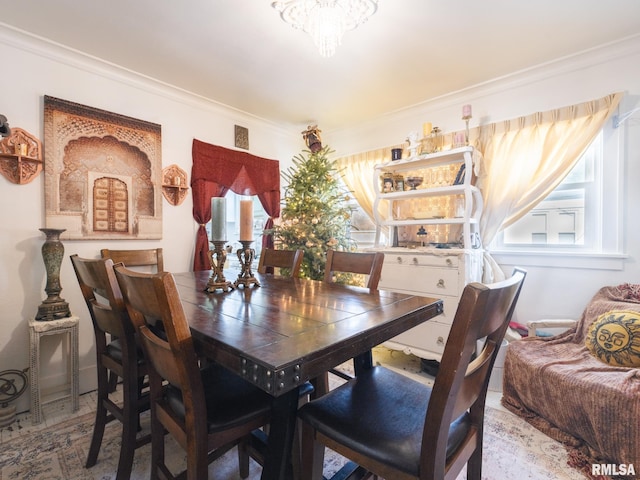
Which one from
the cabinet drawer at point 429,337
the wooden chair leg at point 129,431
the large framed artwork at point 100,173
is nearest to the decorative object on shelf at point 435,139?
the cabinet drawer at point 429,337

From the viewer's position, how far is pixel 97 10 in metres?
1.84

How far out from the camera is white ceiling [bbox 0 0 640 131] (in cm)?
182

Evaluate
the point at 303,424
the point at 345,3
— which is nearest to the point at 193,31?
the point at 345,3

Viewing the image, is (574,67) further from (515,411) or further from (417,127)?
(515,411)

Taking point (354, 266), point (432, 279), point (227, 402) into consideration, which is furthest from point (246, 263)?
point (432, 279)

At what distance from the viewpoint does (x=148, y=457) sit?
1.60 m

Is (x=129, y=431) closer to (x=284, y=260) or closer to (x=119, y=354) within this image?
(x=119, y=354)

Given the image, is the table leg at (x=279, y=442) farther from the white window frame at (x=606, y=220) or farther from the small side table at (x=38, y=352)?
Result: the white window frame at (x=606, y=220)

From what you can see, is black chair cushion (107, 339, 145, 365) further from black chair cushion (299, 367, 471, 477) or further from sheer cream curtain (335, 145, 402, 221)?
sheer cream curtain (335, 145, 402, 221)

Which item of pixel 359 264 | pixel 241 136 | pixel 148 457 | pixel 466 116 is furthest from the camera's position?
pixel 241 136

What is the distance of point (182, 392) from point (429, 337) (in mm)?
2084

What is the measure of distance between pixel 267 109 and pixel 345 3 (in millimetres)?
1715

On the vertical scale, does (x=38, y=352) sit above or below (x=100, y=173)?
below

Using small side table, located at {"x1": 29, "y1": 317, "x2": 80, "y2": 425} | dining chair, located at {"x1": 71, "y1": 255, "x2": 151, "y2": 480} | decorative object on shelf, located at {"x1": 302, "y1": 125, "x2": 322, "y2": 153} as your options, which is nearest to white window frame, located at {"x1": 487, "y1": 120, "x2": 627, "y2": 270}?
decorative object on shelf, located at {"x1": 302, "y1": 125, "x2": 322, "y2": 153}
